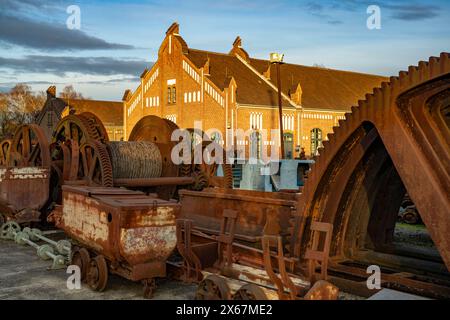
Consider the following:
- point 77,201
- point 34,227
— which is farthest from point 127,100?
point 77,201

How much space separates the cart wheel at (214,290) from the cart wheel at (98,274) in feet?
5.49

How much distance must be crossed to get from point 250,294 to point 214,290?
0.54 metres

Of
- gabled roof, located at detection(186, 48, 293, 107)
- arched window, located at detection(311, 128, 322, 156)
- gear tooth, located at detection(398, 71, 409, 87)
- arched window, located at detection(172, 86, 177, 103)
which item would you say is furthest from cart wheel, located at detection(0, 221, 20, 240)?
arched window, located at detection(311, 128, 322, 156)

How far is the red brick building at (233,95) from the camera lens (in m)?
36.5

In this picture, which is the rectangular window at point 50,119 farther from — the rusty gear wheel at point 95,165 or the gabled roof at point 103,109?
the rusty gear wheel at point 95,165

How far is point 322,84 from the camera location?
47.2 m

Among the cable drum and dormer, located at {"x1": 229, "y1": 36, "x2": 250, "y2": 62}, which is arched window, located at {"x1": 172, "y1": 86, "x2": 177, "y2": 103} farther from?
the cable drum

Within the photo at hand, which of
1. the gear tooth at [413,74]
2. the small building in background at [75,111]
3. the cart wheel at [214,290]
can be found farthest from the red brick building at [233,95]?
the cart wheel at [214,290]

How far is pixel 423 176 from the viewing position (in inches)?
215

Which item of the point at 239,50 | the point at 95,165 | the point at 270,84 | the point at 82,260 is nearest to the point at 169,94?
the point at 270,84

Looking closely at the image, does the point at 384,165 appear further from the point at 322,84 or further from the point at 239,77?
the point at 322,84

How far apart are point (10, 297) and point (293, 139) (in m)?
34.4
